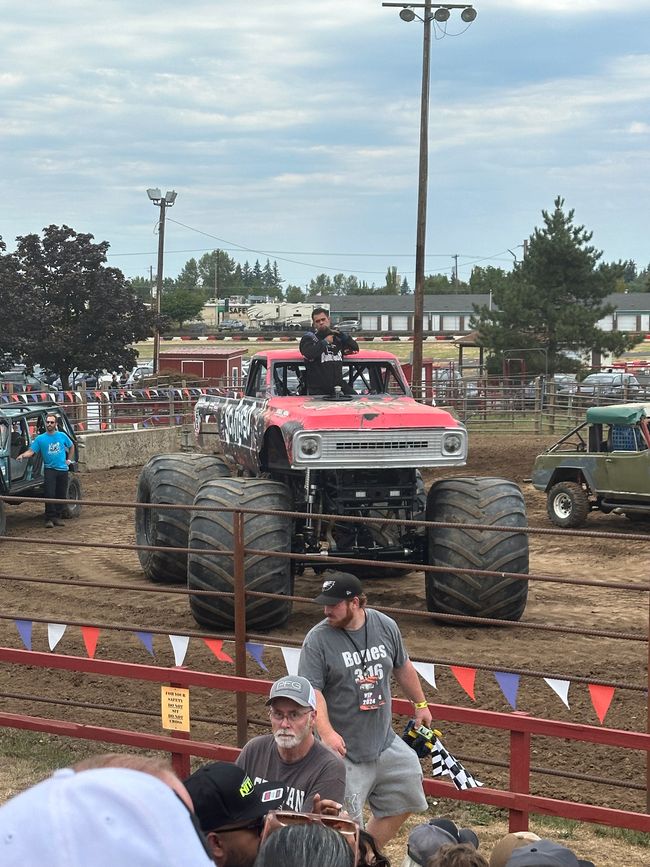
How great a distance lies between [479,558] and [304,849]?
682 cm

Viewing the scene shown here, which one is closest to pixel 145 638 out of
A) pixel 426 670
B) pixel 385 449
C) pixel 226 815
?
pixel 426 670

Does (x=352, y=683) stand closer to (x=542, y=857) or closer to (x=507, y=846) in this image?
(x=507, y=846)

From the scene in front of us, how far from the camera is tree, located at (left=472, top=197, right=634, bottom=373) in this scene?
36.9 m

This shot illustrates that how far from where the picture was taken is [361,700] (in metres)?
5.22

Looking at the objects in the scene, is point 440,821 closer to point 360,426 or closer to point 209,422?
point 360,426

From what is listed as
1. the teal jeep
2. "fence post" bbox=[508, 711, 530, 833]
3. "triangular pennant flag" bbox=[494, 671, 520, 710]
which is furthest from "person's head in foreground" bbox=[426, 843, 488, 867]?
the teal jeep

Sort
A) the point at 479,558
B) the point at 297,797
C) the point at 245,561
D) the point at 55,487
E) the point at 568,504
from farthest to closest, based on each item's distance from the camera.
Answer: the point at 55,487 < the point at 568,504 < the point at 479,558 < the point at 245,561 < the point at 297,797

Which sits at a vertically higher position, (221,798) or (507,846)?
(221,798)

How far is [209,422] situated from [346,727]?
9.87 m

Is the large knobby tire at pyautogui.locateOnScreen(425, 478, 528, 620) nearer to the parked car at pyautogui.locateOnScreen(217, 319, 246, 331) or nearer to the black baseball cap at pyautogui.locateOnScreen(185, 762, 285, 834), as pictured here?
the black baseball cap at pyautogui.locateOnScreen(185, 762, 285, 834)

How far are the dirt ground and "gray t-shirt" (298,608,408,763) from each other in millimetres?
1208

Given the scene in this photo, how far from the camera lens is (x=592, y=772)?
22.6ft

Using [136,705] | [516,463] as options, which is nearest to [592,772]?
[136,705]

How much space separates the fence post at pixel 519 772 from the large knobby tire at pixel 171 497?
19.4 feet
